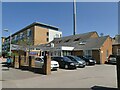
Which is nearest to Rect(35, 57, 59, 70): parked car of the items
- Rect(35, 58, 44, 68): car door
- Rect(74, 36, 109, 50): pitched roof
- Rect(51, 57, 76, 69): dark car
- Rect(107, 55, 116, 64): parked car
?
Rect(35, 58, 44, 68): car door

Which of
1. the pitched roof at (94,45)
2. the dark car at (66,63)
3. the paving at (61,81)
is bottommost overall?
the paving at (61,81)

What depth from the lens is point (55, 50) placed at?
139ft

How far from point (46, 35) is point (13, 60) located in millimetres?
55572

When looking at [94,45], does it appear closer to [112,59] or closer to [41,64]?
[112,59]

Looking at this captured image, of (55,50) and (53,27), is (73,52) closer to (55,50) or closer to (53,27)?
(55,50)

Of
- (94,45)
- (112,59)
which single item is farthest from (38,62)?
(94,45)

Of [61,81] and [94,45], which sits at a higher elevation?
[94,45]

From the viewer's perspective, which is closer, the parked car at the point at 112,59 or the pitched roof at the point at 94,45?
the parked car at the point at 112,59

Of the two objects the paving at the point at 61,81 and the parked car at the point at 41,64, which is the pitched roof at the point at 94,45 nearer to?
the parked car at the point at 41,64

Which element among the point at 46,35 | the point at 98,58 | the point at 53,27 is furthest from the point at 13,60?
the point at 53,27

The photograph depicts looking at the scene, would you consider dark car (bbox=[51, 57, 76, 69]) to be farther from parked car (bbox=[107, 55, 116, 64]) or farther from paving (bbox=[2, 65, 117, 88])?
parked car (bbox=[107, 55, 116, 64])

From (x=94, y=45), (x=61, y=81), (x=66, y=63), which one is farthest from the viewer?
(x=94, y=45)

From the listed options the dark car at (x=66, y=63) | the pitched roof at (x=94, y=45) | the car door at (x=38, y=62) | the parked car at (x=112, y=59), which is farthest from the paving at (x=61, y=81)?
the pitched roof at (x=94, y=45)

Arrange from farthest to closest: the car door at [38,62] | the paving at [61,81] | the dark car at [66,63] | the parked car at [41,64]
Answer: the dark car at [66,63] < the car door at [38,62] < the parked car at [41,64] < the paving at [61,81]
